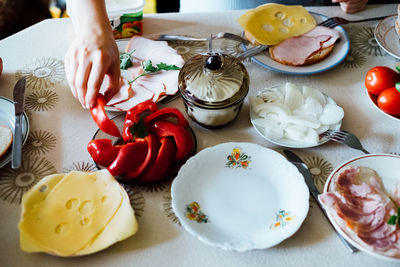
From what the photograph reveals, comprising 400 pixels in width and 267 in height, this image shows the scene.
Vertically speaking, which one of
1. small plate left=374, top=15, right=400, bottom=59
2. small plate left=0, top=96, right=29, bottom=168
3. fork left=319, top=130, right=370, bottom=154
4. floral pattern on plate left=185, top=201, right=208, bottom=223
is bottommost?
floral pattern on plate left=185, top=201, right=208, bottom=223

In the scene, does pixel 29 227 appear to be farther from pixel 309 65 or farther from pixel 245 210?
pixel 309 65

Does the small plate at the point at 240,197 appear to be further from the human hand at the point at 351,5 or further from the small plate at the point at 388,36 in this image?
the human hand at the point at 351,5

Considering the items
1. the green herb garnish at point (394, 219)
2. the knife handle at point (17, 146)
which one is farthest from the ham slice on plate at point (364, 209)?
the knife handle at point (17, 146)

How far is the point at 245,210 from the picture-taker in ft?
3.21

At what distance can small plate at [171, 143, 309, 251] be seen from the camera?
92 centimetres

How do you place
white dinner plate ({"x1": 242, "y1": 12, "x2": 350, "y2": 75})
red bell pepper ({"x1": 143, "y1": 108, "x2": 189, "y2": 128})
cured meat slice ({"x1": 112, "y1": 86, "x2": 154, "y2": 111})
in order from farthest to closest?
white dinner plate ({"x1": 242, "y1": 12, "x2": 350, "y2": 75}) < cured meat slice ({"x1": 112, "y1": 86, "x2": 154, "y2": 111}) < red bell pepper ({"x1": 143, "y1": 108, "x2": 189, "y2": 128})

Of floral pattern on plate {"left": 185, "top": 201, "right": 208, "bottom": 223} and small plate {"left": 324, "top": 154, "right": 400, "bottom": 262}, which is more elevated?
small plate {"left": 324, "top": 154, "right": 400, "bottom": 262}

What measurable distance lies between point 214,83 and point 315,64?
0.50m

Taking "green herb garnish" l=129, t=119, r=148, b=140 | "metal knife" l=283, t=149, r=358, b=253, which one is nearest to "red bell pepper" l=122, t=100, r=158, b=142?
"green herb garnish" l=129, t=119, r=148, b=140

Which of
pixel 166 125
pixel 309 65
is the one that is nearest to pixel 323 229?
pixel 166 125

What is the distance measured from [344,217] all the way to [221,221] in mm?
295

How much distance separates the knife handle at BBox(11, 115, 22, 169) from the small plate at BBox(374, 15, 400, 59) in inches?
50.5

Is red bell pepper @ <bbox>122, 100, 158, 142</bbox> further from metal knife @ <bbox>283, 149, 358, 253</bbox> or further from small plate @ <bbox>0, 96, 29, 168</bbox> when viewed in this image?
metal knife @ <bbox>283, 149, 358, 253</bbox>

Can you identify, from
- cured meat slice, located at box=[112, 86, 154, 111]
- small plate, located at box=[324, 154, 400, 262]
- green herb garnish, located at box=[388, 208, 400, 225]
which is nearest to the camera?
green herb garnish, located at box=[388, 208, 400, 225]
